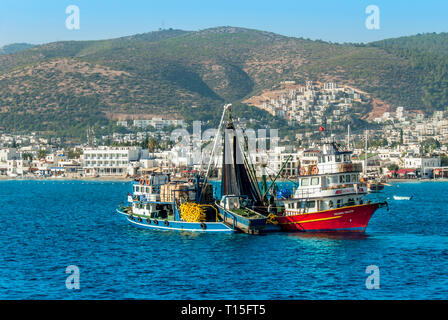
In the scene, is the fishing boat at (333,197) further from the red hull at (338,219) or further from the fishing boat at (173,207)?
the fishing boat at (173,207)

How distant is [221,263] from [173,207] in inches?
788

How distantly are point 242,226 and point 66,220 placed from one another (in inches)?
1315

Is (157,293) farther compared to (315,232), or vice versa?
(315,232)

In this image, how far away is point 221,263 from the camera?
184 ft

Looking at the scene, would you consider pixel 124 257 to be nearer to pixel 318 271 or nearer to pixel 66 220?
pixel 318 271

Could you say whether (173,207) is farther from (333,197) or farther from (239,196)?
(333,197)

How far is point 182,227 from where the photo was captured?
7294cm

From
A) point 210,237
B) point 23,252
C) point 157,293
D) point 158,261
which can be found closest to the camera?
point 157,293

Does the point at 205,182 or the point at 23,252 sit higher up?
the point at 205,182

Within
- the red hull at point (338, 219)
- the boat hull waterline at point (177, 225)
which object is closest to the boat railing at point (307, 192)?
the red hull at point (338, 219)

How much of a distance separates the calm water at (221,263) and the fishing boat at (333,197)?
2.32 m

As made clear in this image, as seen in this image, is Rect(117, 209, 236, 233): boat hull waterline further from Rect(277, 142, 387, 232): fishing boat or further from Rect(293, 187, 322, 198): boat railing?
Rect(277, 142, 387, 232): fishing boat

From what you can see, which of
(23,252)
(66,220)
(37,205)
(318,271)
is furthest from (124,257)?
(37,205)
